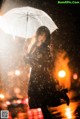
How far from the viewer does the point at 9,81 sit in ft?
21.2

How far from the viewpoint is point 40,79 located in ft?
21.4

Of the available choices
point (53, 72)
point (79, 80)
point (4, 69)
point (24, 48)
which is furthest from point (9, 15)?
point (79, 80)

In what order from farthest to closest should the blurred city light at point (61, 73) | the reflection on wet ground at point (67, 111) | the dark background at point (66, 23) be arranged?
1. the dark background at point (66, 23)
2. the blurred city light at point (61, 73)
3. the reflection on wet ground at point (67, 111)

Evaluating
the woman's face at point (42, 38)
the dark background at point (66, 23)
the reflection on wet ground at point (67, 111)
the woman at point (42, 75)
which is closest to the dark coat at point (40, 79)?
the woman at point (42, 75)

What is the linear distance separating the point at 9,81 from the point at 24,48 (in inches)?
33.0

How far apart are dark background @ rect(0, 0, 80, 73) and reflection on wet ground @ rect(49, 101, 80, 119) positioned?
0.83 metres

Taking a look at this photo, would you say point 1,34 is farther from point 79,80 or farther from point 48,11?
point 79,80

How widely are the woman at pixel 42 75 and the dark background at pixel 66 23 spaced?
297 mm

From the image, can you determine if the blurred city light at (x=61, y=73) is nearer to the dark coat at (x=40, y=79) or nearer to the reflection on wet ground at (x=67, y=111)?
the dark coat at (x=40, y=79)

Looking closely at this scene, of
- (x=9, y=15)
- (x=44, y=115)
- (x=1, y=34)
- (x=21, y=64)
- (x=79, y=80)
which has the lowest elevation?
(x=44, y=115)

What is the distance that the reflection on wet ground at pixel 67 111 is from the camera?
6.41 metres

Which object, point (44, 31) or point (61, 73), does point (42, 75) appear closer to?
point (61, 73)

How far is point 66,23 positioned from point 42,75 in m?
1.38

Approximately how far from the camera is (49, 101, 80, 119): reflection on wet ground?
21.0 feet
